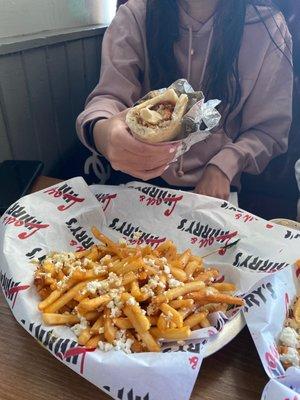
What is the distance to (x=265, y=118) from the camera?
3.96ft

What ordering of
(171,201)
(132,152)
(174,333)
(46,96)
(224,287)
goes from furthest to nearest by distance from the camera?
(46,96) → (171,201) → (132,152) → (224,287) → (174,333)

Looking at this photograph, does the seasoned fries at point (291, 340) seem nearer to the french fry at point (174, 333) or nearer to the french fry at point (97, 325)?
the french fry at point (174, 333)

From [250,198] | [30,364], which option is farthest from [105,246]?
[250,198]

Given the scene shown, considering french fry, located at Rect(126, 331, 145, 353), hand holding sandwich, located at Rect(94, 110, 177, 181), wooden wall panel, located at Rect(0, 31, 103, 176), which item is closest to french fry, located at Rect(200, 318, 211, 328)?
french fry, located at Rect(126, 331, 145, 353)

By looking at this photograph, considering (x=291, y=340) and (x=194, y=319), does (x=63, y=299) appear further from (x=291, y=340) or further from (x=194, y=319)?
(x=291, y=340)

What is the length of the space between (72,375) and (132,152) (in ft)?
1.57

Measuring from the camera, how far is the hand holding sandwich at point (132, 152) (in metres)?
0.85

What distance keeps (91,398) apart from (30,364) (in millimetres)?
121

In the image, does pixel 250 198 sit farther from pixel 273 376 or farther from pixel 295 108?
pixel 273 376

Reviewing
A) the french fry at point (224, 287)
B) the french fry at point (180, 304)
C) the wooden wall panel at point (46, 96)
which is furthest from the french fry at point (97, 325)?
the wooden wall panel at point (46, 96)

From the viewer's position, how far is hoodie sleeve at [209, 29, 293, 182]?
3.85 feet

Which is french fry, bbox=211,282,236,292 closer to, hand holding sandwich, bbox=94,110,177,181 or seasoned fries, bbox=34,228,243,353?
seasoned fries, bbox=34,228,243,353

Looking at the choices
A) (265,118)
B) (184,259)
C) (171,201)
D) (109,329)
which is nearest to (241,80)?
(265,118)

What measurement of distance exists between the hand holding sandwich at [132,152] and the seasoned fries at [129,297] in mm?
233
